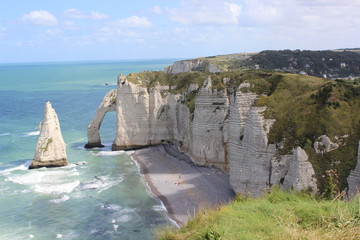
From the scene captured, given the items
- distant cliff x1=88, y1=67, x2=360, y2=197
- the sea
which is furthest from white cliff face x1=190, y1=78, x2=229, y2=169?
the sea

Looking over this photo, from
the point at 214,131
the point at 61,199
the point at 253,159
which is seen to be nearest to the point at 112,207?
the point at 61,199

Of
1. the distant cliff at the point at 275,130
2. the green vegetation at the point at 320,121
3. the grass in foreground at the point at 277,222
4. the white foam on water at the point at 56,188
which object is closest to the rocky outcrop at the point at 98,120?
the distant cliff at the point at 275,130

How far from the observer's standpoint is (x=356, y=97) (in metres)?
28.4

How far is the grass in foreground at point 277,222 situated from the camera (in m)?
9.61

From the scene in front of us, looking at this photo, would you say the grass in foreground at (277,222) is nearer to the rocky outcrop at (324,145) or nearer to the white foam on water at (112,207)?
the rocky outcrop at (324,145)

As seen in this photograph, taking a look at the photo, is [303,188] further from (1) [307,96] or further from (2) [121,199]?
(2) [121,199]

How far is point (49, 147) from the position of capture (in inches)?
1709

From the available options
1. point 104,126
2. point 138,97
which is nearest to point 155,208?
point 138,97

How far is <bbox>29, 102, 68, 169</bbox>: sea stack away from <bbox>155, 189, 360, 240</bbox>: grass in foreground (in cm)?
3442

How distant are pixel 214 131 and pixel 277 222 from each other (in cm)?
3020

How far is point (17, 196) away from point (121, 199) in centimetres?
976

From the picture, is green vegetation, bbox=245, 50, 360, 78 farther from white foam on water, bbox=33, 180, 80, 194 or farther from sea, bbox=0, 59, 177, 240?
white foam on water, bbox=33, 180, 80, 194

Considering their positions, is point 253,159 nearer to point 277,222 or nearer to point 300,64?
point 277,222

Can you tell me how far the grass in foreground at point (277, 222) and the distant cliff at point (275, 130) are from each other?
4.65 meters
